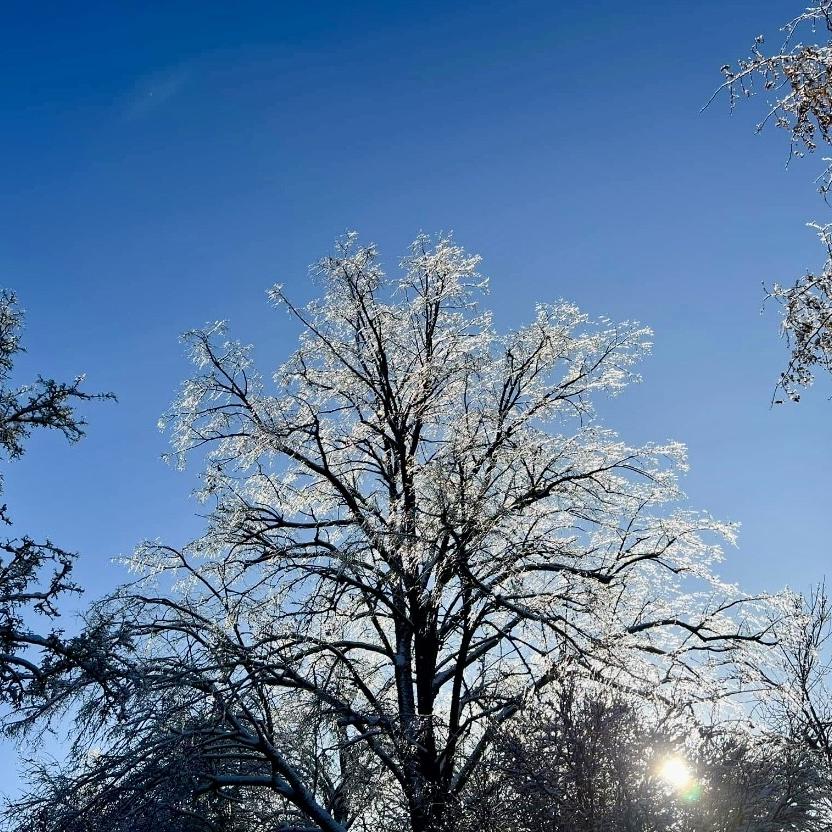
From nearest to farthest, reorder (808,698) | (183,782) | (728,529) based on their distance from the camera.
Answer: (183,782) < (728,529) < (808,698)

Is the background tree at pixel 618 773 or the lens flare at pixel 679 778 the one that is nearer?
the background tree at pixel 618 773

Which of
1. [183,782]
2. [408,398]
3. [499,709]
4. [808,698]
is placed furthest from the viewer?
[808,698]

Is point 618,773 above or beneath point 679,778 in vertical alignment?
above

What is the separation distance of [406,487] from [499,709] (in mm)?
3587

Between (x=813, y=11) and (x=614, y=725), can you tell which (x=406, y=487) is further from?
(x=813, y=11)

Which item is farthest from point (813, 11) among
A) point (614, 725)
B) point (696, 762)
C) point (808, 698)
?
point (808, 698)

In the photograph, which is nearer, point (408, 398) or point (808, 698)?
point (408, 398)

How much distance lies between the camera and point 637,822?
28.9 feet

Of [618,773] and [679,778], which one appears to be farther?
[679,778]

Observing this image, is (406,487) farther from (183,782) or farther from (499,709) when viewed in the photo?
(183,782)

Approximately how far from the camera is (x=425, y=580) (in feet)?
40.3

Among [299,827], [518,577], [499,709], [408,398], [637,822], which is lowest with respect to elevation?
[637,822]

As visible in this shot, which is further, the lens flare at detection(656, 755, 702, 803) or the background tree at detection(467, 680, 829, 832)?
the lens flare at detection(656, 755, 702, 803)

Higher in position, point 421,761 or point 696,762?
point 421,761
